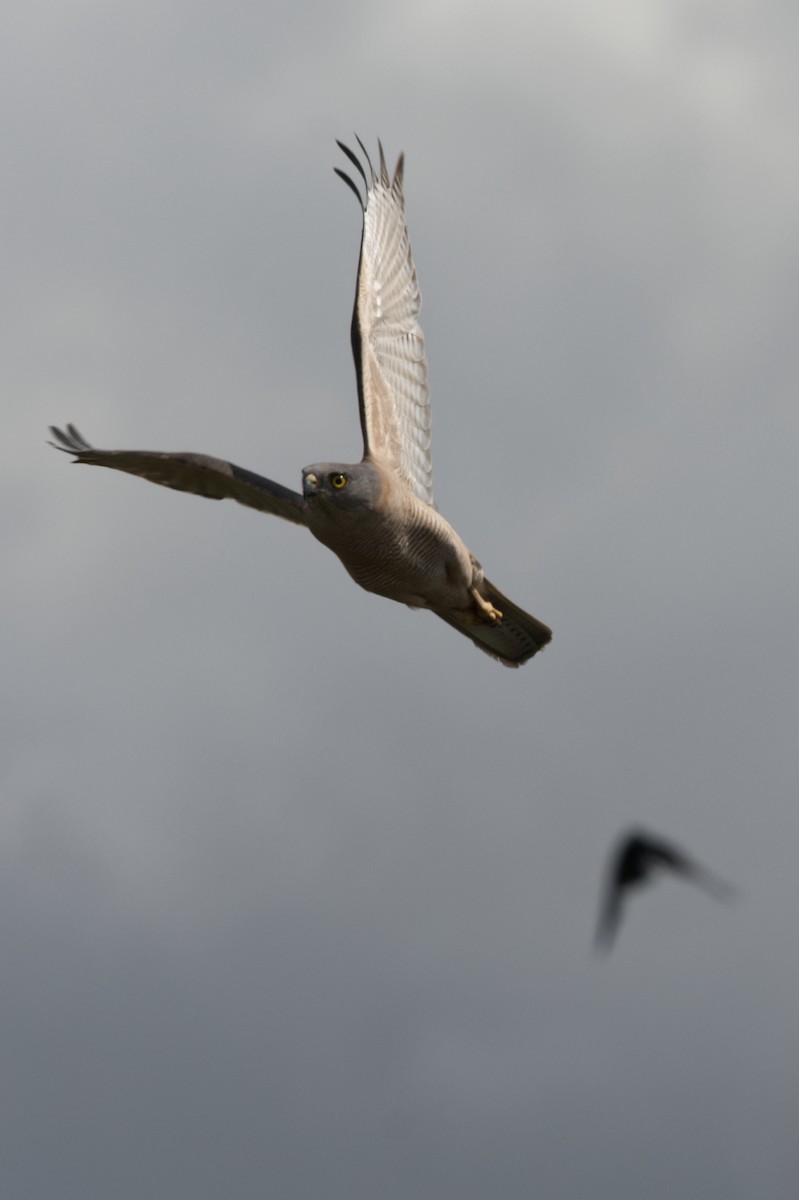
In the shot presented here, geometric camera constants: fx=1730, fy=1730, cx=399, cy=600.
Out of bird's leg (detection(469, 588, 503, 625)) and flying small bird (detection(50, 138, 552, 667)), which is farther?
bird's leg (detection(469, 588, 503, 625))

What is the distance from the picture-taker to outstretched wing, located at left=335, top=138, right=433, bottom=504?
15.6 metres

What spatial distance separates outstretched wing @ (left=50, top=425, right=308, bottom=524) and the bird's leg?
1.71 metres

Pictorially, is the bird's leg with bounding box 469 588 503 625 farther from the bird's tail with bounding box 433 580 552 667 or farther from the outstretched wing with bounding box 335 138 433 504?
the outstretched wing with bounding box 335 138 433 504

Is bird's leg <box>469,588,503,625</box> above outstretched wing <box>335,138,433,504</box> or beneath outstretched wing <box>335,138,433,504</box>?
beneath

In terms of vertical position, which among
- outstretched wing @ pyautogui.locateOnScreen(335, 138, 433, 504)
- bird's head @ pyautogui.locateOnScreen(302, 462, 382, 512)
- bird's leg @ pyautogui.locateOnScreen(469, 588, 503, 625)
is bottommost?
bird's head @ pyautogui.locateOnScreen(302, 462, 382, 512)

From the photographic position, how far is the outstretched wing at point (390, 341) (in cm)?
1558

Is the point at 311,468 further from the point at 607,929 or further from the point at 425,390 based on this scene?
the point at 607,929

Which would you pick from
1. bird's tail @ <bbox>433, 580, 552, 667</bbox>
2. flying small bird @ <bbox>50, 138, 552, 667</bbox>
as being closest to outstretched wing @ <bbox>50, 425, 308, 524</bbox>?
flying small bird @ <bbox>50, 138, 552, 667</bbox>

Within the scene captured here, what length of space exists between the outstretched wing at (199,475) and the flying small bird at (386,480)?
13mm

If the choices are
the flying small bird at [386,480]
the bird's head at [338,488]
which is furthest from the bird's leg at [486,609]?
the bird's head at [338,488]

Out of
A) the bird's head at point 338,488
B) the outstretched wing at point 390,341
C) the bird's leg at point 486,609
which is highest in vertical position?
the outstretched wing at point 390,341

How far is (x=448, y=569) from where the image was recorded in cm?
1500

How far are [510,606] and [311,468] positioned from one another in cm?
315

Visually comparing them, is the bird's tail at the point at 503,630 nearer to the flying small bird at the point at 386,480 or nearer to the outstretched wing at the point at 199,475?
the flying small bird at the point at 386,480
